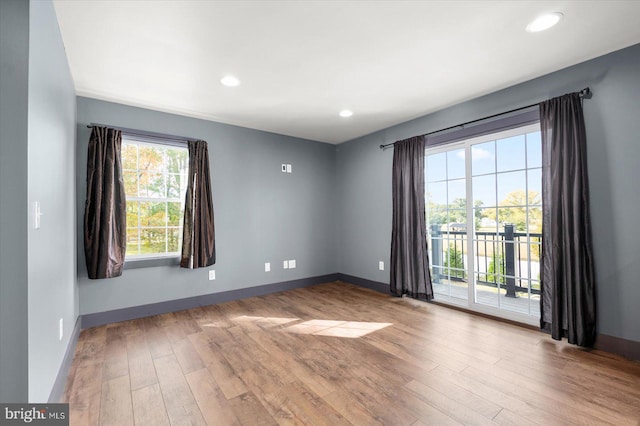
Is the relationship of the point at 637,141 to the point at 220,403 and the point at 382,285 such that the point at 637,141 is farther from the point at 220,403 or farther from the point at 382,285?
the point at 220,403

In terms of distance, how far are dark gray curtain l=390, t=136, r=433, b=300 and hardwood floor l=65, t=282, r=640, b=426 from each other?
72 cm

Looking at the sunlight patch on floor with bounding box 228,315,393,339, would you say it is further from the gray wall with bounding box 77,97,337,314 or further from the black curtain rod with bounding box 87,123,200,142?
the black curtain rod with bounding box 87,123,200,142

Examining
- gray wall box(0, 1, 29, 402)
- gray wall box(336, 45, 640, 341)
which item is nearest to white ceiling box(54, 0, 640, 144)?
gray wall box(336, 45, 640, 341)

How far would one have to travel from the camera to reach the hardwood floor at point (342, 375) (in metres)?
1.66

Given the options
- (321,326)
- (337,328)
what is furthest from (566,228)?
(321,326)

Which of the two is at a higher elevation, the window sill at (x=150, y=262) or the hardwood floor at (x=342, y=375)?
the window sill at (x=150, y=262)

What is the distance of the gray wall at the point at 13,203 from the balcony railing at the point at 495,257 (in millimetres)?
3886

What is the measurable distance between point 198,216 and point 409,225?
2.85m

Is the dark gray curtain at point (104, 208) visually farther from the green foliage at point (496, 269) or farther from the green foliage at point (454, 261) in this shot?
the green foliage at point (496, 269)

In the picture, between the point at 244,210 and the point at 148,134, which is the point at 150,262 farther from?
the point at 148,134

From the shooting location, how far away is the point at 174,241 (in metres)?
3.69

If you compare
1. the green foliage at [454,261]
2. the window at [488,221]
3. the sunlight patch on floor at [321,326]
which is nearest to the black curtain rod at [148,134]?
the sunlight patch on floor at [321,326]

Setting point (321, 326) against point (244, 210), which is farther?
point (244, 210)

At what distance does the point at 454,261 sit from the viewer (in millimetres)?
3693
